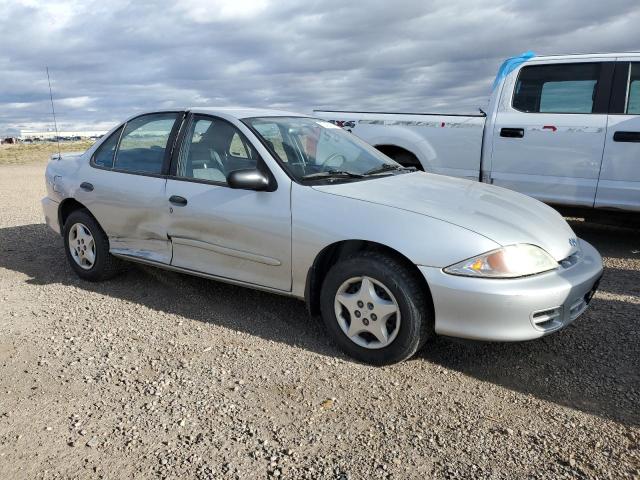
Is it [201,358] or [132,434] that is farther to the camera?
[201,358]

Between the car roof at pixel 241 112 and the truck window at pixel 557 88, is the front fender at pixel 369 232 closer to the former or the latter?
the car roof at pixel 241 112

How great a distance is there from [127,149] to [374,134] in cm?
317

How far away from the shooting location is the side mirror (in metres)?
3.79

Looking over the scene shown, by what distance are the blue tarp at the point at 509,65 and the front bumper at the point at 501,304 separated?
3891 mm

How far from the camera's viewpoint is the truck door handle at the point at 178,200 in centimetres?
425

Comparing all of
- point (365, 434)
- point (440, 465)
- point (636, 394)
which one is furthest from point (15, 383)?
point (636, 394)

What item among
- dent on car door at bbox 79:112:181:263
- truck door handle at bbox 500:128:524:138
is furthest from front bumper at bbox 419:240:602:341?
truck door handle at bbox 500:128:524:138

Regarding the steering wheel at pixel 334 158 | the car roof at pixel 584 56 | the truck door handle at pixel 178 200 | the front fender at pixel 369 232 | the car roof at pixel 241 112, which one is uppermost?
the car roof at pixel 584 56

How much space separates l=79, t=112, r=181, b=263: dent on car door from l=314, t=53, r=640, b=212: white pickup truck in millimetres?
3190

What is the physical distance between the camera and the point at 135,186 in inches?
182

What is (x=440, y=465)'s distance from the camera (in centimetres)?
255

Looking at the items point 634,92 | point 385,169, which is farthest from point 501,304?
point 634,92

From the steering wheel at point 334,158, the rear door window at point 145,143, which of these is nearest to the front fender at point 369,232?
the steering wheel at point 334,158

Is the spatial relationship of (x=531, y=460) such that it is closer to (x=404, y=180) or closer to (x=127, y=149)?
(x=404, y=180)
